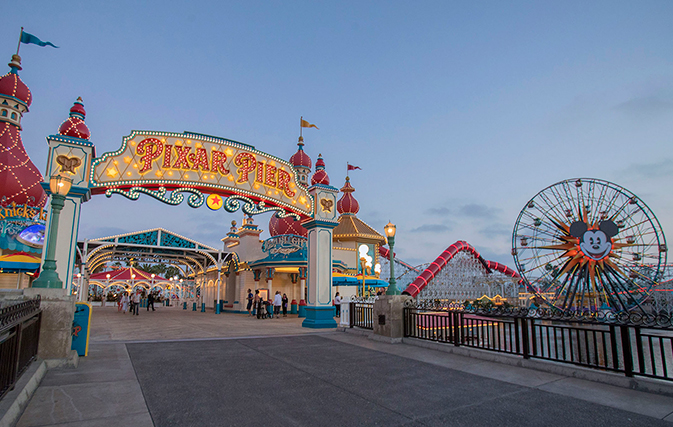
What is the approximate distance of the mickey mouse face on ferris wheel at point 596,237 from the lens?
20875 millimetres

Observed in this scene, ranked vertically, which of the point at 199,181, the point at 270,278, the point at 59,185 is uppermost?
the point at 199,181

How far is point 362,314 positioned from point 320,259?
3313 mm

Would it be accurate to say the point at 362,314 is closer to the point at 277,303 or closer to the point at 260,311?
the point at 260,311

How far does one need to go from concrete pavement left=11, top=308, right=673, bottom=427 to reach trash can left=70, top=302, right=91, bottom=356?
44cm

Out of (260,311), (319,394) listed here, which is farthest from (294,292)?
(319,394)

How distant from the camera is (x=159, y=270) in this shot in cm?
10919

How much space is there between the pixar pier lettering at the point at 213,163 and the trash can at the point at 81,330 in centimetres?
600

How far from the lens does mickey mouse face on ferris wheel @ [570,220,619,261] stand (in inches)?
822

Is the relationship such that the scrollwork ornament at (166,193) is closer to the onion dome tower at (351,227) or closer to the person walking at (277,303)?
the person walking at (277,303)

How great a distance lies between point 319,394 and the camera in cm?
530

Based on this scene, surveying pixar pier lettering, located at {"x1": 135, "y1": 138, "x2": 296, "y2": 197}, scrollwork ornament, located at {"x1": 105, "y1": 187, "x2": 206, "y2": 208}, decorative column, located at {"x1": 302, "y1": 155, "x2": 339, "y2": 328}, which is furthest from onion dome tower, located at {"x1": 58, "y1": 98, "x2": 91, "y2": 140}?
decorative column, located at {"x1": 302, "y1": 155, "x2": 339, "y2": 328}

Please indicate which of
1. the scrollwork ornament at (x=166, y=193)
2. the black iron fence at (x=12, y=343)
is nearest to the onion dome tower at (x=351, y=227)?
the scrollwork ornament at (x=166, y=193)

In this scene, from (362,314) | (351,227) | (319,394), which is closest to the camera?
(319,394)

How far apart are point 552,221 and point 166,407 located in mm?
24036
